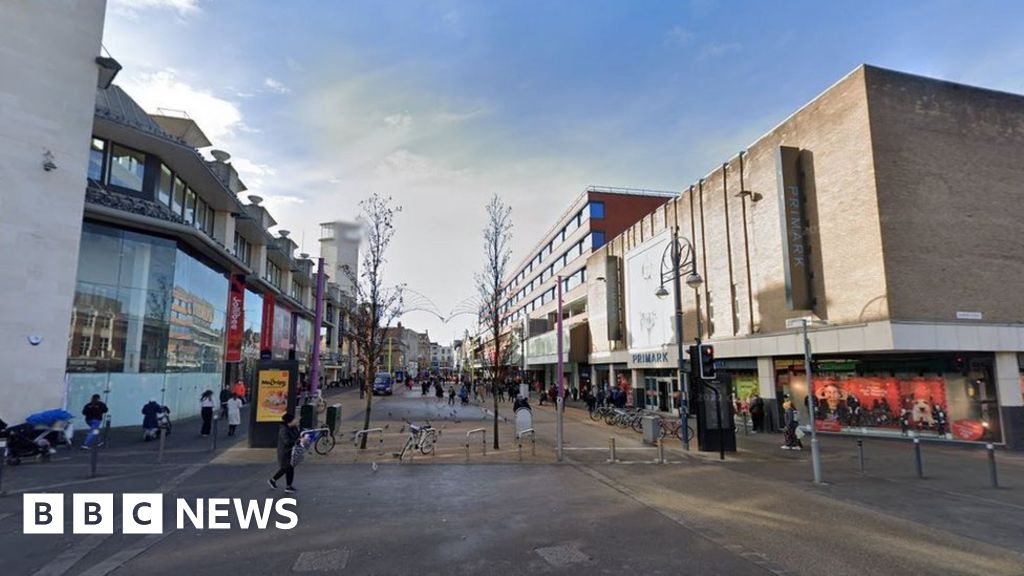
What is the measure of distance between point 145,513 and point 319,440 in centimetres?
706

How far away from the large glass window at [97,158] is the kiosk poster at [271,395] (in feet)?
35.4

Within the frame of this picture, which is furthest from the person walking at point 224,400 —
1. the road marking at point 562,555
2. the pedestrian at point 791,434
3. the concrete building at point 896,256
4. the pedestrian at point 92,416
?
the concrete building at point 896,256

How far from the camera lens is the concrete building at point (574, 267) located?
5056 cm

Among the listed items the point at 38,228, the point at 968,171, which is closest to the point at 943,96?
the point at 968,171

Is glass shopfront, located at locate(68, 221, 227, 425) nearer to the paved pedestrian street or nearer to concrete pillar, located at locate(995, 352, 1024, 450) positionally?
the paved pedestrian street

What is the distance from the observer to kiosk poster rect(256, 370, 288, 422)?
1722cm

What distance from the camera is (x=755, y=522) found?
891 centimetres

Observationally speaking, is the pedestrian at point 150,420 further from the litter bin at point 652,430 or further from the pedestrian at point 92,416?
the litter bin at point 652,430

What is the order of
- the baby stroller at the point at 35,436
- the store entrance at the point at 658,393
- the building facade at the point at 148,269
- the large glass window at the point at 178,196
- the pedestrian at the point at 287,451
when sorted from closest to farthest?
the pedestrian at the point at 287,451, the baby stroller at the point at 35,436, the building facade at the point at 148,269, the large glass window at the point at 178,196, the store entrance at the point at 658,393

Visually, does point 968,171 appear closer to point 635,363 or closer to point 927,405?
point 927,405

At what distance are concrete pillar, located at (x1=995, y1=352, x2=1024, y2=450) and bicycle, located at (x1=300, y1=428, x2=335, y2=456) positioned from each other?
21294 mm

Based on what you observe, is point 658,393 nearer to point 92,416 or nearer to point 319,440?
point 319,440

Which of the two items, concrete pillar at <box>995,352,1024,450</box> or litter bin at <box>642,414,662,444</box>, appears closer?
concrete pillar at <box>995,352,1024,450</box>

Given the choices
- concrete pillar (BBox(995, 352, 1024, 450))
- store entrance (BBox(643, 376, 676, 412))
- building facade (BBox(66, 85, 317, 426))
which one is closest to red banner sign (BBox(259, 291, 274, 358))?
building facade (BBox(66, 85, 317, 426))
